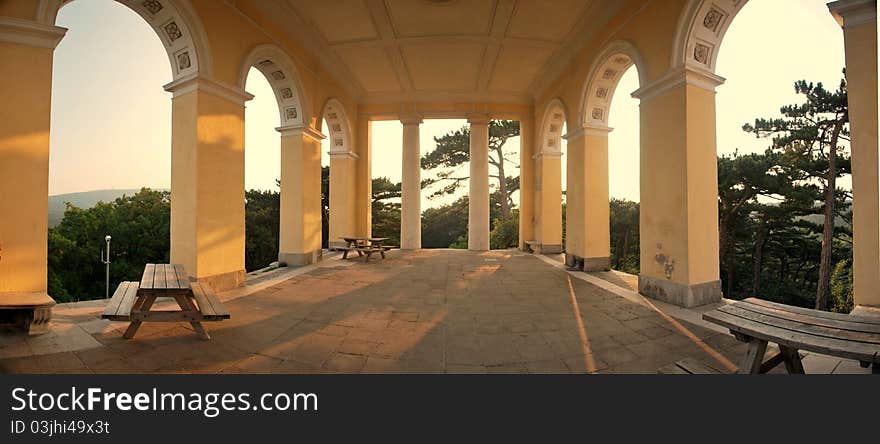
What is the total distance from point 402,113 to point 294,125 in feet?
16.7

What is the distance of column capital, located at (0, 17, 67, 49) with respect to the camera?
3.57 meters

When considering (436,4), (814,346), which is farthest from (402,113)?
(814,346)

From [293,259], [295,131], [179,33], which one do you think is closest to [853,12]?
[179,33]

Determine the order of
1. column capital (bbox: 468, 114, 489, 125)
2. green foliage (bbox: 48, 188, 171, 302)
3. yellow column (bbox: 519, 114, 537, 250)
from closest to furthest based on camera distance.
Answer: yellow column (bbox: 519, 114, 537, 250) < column capital (bbox: 468, 114, 489, 125) < green foliage (bbox: 48, 188, 171, 302)

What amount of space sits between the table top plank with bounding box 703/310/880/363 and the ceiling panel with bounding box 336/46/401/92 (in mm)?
9111

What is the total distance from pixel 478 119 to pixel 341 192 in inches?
223

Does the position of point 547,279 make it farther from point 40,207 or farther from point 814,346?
point 40,207

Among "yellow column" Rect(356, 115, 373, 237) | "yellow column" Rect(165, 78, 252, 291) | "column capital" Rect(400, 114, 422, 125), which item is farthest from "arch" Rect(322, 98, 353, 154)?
"yellow column" Rect(165, 78, 252, 291)

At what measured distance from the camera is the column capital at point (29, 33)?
3566 mm

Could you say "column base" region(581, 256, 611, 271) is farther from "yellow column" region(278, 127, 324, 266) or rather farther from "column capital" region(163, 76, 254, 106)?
"column capital" region(163, 76, 254, 106)

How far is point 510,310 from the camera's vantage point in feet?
15.4

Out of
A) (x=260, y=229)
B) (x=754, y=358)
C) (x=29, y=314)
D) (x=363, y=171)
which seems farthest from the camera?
(x=260, y=229)

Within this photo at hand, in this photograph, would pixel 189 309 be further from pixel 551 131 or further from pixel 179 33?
pixel 551 131

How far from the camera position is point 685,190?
5.02 metres
